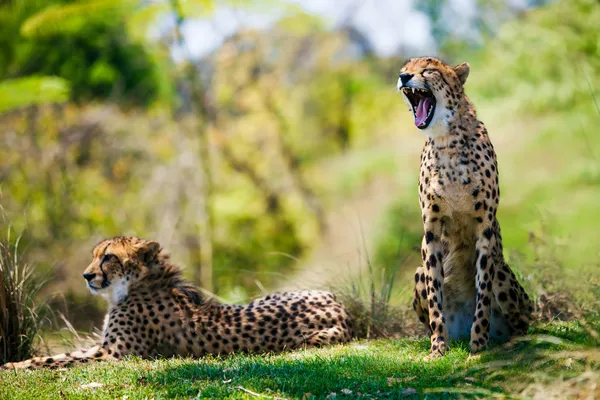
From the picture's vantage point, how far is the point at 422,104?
5586 mm

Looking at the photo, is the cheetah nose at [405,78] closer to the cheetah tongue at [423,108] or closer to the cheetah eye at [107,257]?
the cheetah tongue at [423,108]

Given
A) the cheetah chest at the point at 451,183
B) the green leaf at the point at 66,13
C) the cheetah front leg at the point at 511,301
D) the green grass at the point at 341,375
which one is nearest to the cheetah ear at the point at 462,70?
the cheetah chest at the point at 451,183

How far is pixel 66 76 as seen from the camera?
17531 millimetres

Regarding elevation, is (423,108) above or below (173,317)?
above

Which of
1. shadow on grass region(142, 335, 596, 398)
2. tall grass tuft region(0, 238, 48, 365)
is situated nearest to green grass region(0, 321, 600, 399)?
shadow on grass region(142, 335, 596, 398)

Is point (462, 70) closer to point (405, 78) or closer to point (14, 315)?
point (405, 78)

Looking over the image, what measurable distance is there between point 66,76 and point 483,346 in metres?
14.1

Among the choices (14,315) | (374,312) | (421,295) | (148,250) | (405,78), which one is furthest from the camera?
(374,312)

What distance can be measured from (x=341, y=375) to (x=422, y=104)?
193 cm

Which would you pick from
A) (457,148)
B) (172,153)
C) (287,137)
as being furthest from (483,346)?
(287,137)

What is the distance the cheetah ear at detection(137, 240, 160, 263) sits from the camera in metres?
6.51

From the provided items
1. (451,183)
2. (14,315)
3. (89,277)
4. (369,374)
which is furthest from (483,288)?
(14,315)

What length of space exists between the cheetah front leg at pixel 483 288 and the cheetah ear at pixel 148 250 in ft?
8.47

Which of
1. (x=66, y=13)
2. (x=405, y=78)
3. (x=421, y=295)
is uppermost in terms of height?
(x=66, y=13)
